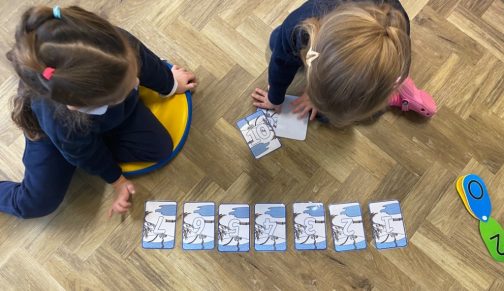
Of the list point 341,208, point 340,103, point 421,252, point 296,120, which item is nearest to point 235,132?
point 296,120

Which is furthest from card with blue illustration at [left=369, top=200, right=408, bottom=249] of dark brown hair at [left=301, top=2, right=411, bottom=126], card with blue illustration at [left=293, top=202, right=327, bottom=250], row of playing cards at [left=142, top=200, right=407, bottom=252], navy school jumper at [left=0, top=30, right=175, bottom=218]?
navy school jumper at [left=0, top=30, right=175, bottom=218]

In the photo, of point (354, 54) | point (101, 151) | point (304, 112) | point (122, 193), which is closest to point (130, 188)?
point (122, 193)

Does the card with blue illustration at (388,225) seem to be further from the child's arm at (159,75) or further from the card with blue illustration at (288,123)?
the child's arm at (159,75)

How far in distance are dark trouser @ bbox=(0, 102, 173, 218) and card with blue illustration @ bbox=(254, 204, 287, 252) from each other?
0.98ft

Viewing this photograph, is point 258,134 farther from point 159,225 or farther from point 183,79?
point 159,225

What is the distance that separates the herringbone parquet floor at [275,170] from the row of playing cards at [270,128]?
0.02 m

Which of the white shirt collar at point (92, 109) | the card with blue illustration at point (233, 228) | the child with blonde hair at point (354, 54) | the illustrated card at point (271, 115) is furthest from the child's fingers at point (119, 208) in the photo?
the child with blonde hair at point (354, 54)

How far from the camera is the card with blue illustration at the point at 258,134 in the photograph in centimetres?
112

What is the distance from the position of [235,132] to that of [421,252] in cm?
59

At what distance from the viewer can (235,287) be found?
3.43 feet

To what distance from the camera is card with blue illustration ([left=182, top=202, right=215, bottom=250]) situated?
3.49 feet

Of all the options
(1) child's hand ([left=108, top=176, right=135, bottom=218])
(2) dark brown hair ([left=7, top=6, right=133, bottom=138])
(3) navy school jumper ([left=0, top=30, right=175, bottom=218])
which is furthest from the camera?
(1) child's hand ([left=108, top=176, right=135, bottom=218])

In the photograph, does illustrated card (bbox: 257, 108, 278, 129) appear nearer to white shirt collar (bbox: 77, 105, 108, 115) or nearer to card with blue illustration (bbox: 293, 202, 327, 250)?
card with blue illustration (bbox: 293, 202, 327, 250)

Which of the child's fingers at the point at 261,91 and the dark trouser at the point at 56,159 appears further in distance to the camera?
the child's fingers at the point at 261,91
